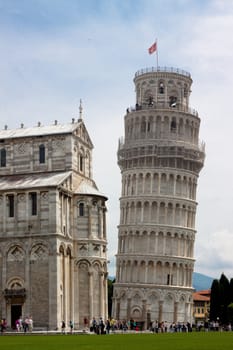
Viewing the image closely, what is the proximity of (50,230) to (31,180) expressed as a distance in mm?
5982

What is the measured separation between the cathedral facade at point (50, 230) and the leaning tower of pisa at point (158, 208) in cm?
3045

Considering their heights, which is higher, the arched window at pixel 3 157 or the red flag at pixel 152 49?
the red flag at pixel 152 49

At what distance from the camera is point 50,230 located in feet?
225

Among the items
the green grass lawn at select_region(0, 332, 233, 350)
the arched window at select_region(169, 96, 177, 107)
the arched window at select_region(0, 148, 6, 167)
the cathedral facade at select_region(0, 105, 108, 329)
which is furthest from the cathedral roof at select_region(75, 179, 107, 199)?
the arched window at select_region(169, 96, 177, 107)

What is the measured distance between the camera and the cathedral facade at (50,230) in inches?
2685

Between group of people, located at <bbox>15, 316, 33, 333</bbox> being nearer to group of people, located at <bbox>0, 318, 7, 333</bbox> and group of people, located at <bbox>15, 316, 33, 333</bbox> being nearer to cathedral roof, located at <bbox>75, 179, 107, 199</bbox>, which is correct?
group of people, located at <bbox>0, 318, 7, 333</bbox>

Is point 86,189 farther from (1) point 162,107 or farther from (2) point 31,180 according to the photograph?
(1) point 162,107

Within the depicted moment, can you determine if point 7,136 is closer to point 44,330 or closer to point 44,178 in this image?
point 44,178

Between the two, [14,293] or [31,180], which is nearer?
[14,293]

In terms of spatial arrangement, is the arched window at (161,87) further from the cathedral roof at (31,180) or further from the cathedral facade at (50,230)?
the cathedral roof at (31,180)

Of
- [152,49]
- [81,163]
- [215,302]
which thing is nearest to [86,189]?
[81,163]

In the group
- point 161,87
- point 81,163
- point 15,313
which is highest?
point 161,87

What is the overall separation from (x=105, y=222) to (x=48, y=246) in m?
A: 8.69

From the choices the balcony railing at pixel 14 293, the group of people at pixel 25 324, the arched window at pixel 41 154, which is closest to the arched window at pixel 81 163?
the arched window at pixel 41 154
